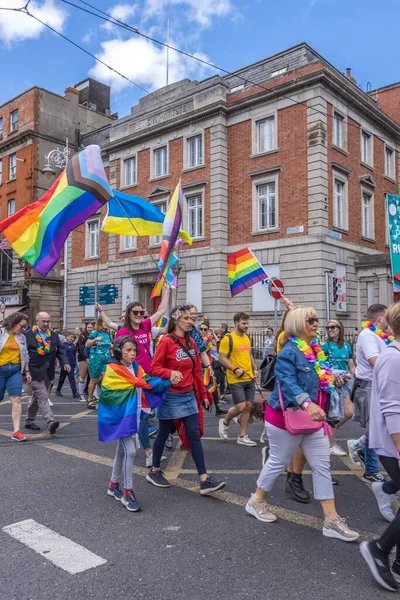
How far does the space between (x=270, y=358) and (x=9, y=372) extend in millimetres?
4401

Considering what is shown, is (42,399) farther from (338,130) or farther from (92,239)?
(92,239)

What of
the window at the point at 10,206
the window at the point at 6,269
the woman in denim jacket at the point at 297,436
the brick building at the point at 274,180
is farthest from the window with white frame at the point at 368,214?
the window at the point at 6,269

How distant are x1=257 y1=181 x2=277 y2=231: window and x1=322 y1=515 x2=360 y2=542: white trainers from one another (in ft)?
64.5

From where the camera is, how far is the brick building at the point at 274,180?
2155 centimetres

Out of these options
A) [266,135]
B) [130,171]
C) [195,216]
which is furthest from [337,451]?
[130,171]

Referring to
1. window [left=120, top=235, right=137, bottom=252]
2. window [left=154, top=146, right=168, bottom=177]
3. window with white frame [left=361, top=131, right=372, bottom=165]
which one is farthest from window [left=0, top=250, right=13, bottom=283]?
window with white frame [left=361, top=131, right=372, bottom=165]

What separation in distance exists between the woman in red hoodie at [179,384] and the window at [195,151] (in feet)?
68.3

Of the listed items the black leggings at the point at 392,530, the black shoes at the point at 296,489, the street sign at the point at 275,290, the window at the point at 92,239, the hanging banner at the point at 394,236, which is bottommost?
the black shoes at the point at 296,489

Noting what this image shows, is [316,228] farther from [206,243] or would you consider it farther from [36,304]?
[36,304]

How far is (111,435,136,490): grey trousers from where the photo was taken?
4.67m

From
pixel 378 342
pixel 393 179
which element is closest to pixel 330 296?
pixel 393 179

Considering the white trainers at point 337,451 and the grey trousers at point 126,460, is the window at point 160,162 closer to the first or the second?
the white trainers at point 337,451

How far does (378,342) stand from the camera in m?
5.47

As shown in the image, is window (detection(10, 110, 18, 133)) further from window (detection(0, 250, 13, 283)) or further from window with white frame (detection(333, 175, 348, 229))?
window with white frame (detection(333, 175, 348, 229))
